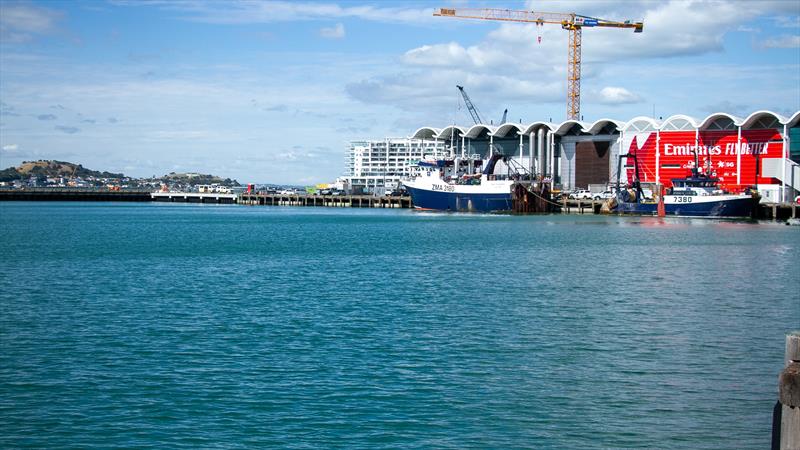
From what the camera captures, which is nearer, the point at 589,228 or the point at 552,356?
the point at 552,356

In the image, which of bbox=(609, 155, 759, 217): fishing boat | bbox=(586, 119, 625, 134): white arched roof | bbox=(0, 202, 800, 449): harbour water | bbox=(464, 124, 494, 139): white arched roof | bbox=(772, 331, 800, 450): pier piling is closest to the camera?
bbox=(772, 331, 800, 450): pier piling

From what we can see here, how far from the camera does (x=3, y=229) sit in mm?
76938

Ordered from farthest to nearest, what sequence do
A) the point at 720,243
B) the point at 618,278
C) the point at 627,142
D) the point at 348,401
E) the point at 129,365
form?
the point at 627,142
the point at 720,243
the point at 618,278
the point at 129,365
the point at 348,401

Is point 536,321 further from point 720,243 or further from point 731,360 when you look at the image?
point 720,243

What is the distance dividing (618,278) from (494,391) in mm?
20529

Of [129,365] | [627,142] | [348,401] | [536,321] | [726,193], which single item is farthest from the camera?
[627,142]

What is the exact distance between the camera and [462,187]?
10644 cm

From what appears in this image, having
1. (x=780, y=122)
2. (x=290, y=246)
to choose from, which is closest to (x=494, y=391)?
(x=290, y=246)

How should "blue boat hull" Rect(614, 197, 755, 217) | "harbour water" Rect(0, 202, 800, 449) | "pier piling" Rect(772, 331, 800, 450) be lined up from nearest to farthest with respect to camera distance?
"pier piling" Rect(772, 331, 800, 450) → "harbour water" Rect(0, 202, 800, 449) → "blue boat hull" Rect(614, 197, 755, 217)

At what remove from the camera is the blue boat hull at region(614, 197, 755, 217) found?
83375mm

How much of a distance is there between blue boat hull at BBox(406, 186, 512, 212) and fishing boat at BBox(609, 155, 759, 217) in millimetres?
14208

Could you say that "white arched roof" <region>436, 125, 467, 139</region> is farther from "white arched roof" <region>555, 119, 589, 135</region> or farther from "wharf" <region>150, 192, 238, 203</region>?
"wharf" <region>150, 192, 238, 203</region>

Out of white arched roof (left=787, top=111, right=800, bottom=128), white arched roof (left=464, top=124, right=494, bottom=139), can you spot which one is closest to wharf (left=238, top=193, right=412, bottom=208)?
white arched roof (left=464, top=124, right=494, bottom=139)

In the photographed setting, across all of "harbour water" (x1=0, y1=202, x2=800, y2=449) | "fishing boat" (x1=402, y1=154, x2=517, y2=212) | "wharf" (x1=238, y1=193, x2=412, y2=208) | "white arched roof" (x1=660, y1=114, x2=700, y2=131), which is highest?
"white arched roof" (x1=660, y1=114, x2=700, y2=131)
